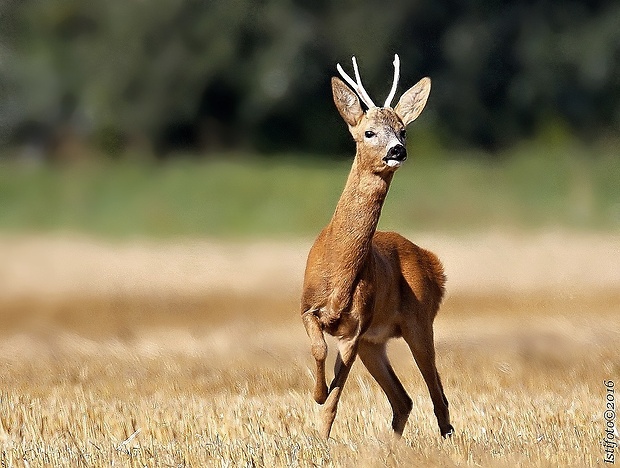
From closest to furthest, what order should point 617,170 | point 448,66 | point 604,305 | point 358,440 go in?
point 358,440 < point 604,305 < point 617,170 < point 448,66

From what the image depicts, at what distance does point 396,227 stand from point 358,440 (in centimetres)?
1632

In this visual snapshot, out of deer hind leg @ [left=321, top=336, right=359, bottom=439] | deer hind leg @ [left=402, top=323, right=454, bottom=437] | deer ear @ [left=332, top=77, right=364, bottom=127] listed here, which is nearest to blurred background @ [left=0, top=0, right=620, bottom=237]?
deer hind leg @ [left=402, top=323, right=454, bottom=437]

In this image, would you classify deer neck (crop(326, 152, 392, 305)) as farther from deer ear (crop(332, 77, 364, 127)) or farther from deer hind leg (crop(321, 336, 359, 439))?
deer hind leg (crop(321, 336, 359, 439))

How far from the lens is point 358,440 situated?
8.07m

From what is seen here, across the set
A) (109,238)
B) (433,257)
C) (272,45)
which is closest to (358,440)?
(433,257)

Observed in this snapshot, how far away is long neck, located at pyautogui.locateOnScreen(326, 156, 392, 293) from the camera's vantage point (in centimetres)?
824

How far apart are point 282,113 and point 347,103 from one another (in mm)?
20938

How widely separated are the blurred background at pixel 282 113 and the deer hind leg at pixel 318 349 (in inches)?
640

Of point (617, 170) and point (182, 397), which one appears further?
point (617, 170)

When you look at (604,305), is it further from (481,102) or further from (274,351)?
(481,102)

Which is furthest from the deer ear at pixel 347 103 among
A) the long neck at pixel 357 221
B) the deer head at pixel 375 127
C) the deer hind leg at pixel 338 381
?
the deer hind leg at pixel 338 381

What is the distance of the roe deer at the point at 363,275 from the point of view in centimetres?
812

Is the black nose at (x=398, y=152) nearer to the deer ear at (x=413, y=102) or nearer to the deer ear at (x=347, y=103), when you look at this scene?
the deer ear at (x=347, y=103)

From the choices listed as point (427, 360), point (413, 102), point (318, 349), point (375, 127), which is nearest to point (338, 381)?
point (318, 349)
